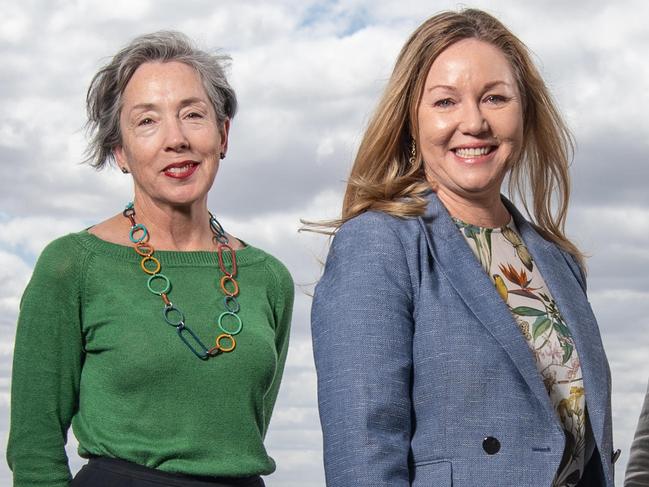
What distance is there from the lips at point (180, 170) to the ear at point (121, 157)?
21 centimetres

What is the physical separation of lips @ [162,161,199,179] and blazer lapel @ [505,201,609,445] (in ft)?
3.66

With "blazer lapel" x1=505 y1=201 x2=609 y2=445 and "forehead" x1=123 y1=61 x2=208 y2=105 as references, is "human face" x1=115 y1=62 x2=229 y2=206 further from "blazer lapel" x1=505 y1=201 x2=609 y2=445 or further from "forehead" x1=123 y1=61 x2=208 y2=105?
"blazer lapel" x1=505 y1=201 x2=609 y2=445

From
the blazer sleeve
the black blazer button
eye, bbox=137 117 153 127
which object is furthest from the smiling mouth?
eye, bbox=137 117 153 127

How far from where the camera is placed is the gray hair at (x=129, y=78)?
387cm

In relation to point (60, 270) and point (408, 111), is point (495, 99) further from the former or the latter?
point (60, 270)

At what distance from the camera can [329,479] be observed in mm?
2727

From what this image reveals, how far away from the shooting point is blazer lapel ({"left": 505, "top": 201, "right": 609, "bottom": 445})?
9.87 ft

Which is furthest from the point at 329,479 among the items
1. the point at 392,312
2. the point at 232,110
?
the point at 232,110

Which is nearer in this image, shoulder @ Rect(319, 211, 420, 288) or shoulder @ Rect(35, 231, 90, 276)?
shoulder @ Rect(319, 211, 420, 288)

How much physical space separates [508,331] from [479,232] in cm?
44

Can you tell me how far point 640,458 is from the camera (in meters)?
3.70

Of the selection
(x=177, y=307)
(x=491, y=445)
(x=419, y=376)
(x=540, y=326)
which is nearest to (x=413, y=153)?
(x=540, y=326)

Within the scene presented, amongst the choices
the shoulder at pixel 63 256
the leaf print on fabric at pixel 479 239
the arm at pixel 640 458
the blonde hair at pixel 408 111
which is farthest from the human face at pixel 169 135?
the arm at pixel 640 458

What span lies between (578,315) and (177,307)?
1.35 meters
